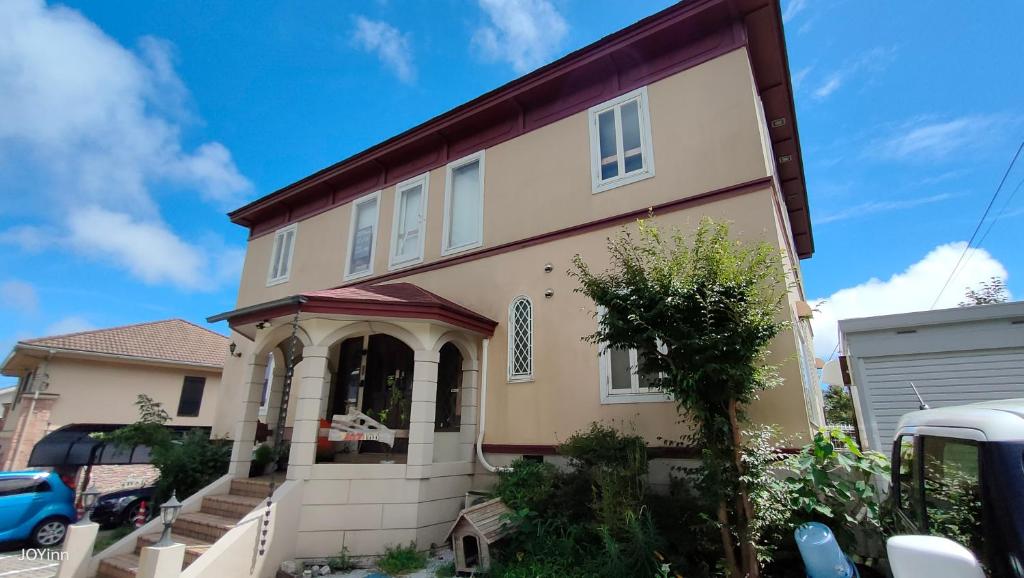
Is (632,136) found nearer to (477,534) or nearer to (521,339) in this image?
(521,339)

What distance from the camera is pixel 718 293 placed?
472 cm

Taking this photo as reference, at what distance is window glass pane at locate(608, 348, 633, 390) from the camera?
6785 mm

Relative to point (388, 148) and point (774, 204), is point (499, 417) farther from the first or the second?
point (388, 148)

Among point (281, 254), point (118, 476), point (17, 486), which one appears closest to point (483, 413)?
point (281, 254)

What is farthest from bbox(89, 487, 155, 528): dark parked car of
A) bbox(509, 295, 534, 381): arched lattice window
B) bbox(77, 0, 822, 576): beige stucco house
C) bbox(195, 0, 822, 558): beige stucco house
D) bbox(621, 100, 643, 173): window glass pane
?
bbox(621, 100, 643, 173): window glass pane

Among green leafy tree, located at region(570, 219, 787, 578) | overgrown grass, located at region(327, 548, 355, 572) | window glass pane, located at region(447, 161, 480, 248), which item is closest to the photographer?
green leafy tree, located at region(570, 219, 787, 578)

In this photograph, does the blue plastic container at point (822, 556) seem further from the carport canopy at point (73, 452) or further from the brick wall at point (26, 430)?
the brick wall at point (26, 430)

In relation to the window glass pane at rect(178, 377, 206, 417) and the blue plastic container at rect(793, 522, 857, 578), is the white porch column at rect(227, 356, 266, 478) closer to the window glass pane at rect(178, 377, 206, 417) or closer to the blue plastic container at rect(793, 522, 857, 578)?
the blue plastic container at rect(793, 522, 857, 578)

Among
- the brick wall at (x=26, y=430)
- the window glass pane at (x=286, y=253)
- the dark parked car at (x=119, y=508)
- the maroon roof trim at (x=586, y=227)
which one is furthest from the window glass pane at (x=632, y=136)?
the brick wall at (x=26, y=430)

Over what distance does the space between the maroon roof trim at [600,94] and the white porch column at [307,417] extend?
5060 mm

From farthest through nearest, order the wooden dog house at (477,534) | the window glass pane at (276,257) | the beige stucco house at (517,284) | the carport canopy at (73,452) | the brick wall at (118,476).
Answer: the brick wall at (118,476) → the window glass pane at (276,257) → the carport canopy at (73,452) → the beige stucco house at (517,284) → the wooden dog house at (477,534)

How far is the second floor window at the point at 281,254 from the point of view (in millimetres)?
12383

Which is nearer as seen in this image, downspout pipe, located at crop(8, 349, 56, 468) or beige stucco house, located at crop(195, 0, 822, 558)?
beige stucco house, located at crop(195, 0, 822, 558)

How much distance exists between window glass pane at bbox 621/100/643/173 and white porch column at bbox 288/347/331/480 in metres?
5.67
